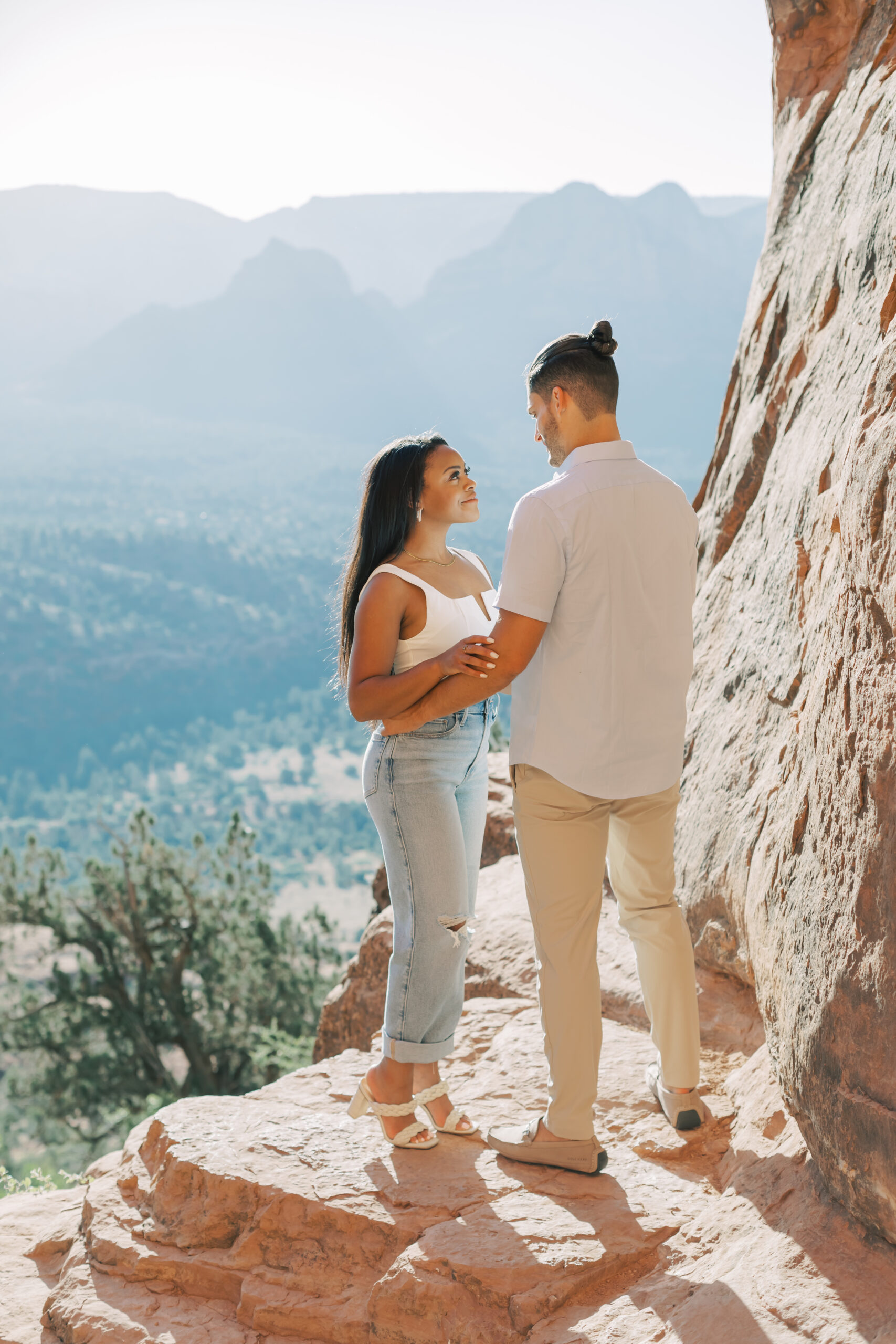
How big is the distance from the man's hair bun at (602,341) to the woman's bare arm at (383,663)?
2.27 feet

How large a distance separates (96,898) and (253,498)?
3461 inches

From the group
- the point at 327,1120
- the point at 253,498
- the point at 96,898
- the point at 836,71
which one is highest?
the point at 253,498

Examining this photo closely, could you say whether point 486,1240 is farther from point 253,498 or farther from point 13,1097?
point 253,498

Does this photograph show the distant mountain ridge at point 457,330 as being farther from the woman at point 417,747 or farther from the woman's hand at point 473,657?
the woman's hand at point 473,657

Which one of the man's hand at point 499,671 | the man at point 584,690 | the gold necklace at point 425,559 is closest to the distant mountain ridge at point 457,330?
the gold necklace at point 425,559

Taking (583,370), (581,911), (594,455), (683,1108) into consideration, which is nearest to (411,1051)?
(581,911)

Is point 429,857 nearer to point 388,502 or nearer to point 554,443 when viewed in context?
point 388,502

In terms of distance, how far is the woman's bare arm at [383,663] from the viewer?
232 cm

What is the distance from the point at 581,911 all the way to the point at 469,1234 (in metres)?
0.76

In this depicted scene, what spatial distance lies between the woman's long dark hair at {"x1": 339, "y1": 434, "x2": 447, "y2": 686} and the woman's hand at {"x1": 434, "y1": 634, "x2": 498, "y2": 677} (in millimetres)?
355

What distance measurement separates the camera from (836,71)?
400 cm

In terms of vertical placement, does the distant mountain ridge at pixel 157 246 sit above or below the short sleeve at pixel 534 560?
above

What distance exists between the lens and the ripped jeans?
2469mm

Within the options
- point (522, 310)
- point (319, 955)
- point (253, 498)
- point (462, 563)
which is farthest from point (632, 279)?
point (462, 563)
